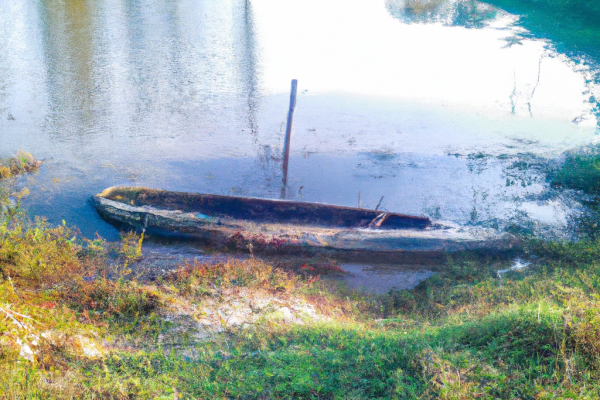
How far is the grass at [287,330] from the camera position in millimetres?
2688

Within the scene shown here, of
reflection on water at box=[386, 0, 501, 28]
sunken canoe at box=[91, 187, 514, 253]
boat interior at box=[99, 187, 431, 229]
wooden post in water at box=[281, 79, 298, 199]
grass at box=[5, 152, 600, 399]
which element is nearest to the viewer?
grass at box=[5, 152, 600, 399]

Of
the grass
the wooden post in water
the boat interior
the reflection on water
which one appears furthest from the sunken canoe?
the reflection on water

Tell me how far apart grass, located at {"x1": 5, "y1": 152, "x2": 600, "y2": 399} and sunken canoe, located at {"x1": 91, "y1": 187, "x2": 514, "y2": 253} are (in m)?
0.43

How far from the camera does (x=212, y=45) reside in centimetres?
1688

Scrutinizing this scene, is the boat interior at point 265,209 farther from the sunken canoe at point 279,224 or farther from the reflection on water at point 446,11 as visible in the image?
the reflection on water at point 446,11

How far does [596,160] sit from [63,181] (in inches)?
485

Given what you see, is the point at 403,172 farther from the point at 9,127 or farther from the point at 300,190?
the point at 9,127

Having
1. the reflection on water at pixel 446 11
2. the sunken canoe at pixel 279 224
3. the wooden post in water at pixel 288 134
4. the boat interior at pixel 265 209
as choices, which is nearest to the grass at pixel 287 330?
the sunken canoe at pixel 279 224

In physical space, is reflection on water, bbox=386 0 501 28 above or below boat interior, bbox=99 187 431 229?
above

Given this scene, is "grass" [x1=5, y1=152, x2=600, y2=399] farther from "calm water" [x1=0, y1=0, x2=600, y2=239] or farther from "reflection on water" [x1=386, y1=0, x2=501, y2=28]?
"reflection on water" [x1=386, y1=0, x2=501, y2=28]

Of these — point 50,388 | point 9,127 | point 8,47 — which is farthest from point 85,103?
point 50,388

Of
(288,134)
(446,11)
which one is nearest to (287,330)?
(288,134)

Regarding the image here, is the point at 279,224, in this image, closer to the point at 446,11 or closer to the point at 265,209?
the point at 265,209

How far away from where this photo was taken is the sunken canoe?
5945 mm
